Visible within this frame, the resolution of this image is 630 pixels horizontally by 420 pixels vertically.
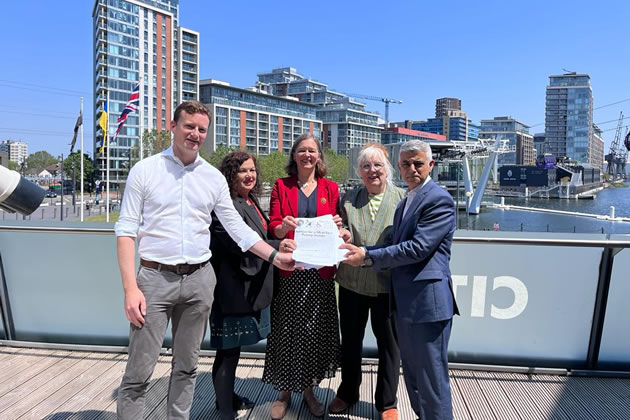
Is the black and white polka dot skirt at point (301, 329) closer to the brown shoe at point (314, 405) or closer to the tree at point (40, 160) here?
the brown shoe at point (314, 405)

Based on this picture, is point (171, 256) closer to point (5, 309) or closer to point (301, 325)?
point (301, 325)

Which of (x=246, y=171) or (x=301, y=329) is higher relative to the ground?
(x=246, y=171)

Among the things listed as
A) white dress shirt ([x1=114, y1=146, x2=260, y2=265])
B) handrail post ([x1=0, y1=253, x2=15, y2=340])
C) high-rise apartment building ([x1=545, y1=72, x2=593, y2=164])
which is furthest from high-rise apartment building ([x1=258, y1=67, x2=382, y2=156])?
white dress shirt ([x1=114, y1=146, x2=260, y2=265])

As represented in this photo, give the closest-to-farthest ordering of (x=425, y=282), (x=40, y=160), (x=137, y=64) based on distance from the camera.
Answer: (x=425, y=282) < (x=137, y=64) < (x=40, y=160)

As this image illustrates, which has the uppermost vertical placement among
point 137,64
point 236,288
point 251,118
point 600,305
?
point 137,64

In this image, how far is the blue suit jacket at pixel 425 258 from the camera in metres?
2.22

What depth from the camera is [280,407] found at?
281 cm

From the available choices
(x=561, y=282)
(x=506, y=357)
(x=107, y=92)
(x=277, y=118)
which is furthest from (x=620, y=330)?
(x=277, y=118)

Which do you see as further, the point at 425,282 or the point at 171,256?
the point at 425,282

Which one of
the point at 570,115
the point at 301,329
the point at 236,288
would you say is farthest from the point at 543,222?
the point at 570,115

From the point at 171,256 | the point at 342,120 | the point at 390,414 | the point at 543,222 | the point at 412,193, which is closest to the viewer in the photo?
the point at 171,256

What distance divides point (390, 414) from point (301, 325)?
0.76 meters

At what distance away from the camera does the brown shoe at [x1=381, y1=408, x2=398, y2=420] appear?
8.91 feet

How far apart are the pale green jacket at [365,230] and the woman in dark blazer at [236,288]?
0.44 metres
